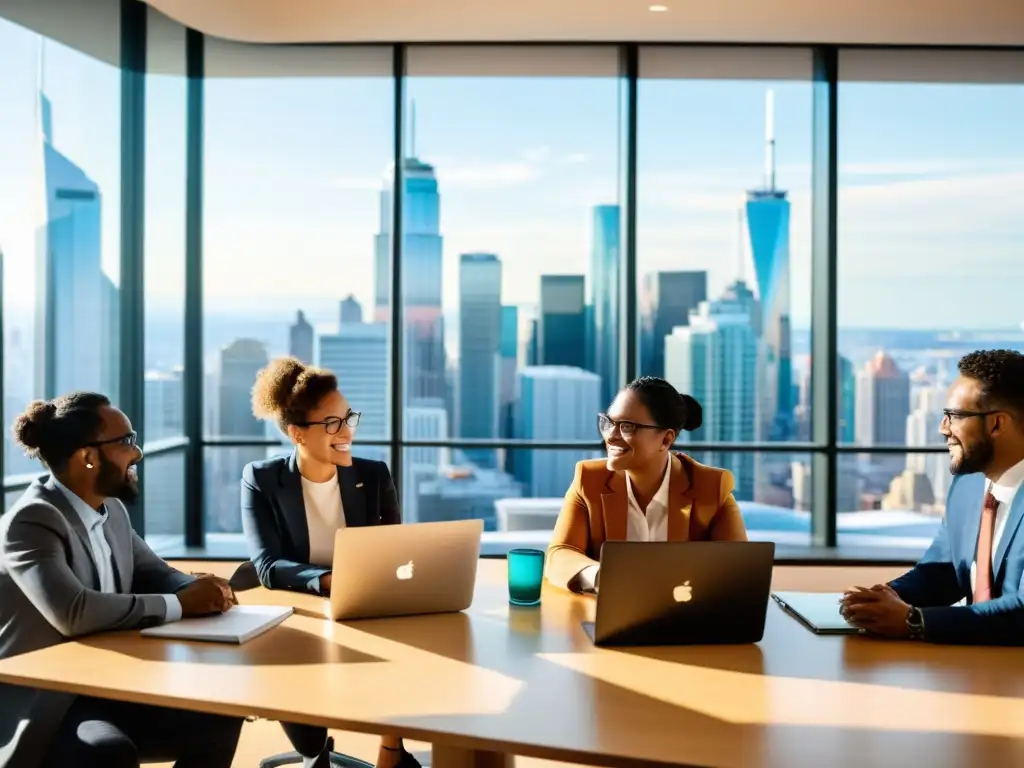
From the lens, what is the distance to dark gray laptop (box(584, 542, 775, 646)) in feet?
7.05

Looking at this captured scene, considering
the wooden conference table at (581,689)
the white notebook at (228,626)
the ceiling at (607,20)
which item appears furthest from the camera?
the ceiling at (607,20)

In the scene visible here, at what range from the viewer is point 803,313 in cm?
530

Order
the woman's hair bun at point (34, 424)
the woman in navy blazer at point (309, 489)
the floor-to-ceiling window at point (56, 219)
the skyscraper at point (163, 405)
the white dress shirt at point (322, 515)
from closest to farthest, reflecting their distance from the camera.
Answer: the woman's hair bun at point (34, 424)
the woman in navy blazer at point (309, 489)
the white dress shirt at point (322, 515)
the floor-to-ceiling window at point (56, 219)
the skyscraper at point (163, 405)

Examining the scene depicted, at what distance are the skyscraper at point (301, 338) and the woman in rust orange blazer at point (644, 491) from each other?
2.62m

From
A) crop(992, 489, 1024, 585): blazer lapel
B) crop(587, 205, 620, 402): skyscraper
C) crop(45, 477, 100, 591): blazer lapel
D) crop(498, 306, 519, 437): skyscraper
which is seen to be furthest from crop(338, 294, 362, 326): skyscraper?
crop(992, 489, 1024, 585): blazer lapel

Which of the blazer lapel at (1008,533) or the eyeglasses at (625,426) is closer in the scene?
the blazer lapel at (1008,533)

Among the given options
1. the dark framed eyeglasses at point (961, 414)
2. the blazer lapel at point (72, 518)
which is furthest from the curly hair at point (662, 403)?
the blazer lapel at point (72, 518)

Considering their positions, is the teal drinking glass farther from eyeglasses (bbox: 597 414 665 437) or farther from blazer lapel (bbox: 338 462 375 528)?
blazer lapel (bbox: 338 462 375 528)

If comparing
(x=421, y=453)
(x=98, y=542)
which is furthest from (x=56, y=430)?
(x=421, y=453)

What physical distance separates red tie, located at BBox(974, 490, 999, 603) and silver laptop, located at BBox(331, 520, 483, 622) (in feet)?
4.06

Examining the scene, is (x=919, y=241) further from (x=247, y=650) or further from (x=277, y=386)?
(x=247, y=650)

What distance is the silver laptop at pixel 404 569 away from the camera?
2.36 m

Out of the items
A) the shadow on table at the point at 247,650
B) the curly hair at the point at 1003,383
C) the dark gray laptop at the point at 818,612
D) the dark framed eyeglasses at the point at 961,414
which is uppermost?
the curly hair at the point at 1003,383

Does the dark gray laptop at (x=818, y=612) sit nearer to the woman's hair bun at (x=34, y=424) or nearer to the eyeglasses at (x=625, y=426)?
the eyeglasses at (x=625, y=426)
